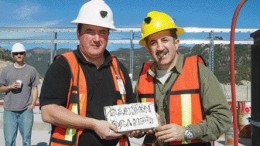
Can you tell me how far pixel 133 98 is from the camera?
9.95 feet

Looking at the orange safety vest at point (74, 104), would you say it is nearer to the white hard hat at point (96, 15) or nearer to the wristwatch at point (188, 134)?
the white hard hat at point (96, 15)

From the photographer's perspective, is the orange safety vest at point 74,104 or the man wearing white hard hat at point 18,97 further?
the man wearing white hard hat at point 18,97

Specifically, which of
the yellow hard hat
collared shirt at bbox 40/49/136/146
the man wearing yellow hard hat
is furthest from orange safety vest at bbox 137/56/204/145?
collared shirt at bbox 40/49/136/146

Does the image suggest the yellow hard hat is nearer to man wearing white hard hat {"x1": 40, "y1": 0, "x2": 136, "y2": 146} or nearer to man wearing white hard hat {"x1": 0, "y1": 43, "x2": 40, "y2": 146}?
man wearing white hard hat {"x1": 40, "y1": 0, "x2": 136, "y2": 146}

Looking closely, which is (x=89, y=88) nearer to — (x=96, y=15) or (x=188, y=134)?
(x=96, y=15)

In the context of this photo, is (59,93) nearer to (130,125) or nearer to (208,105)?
(130,125)

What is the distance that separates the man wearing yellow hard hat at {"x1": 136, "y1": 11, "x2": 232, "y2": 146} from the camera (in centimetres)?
276

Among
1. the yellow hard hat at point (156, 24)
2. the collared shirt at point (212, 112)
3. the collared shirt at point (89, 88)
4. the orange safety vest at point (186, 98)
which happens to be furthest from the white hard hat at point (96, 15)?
the collared shirt at point (212, 112)

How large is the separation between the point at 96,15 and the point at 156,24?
1.71 ft

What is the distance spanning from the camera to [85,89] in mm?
2627

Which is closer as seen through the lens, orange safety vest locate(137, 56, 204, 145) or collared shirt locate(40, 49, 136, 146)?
collared shirt locate(40, 49, 136, 146)

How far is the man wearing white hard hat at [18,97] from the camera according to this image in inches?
253

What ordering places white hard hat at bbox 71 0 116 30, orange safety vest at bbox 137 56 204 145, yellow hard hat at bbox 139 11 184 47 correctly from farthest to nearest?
yellow hard hat at bbox 139 11 184 47 < orange safety vest at bbox 137 56 204 145 < white hard hat at bbox 71 0 116 30

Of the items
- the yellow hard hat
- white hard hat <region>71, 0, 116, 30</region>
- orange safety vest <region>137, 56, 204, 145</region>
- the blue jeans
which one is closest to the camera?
white hard hat <region>71, 0, 116, 30</region>
